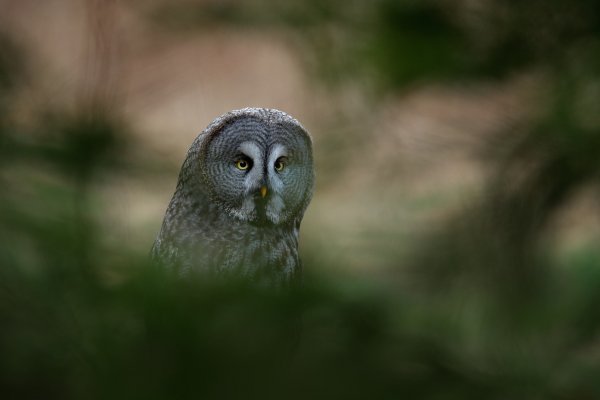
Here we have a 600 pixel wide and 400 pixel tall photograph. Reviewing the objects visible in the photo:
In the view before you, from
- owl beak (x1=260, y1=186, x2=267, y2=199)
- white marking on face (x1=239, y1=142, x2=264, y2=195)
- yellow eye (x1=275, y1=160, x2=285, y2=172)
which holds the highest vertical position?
yellow eye (x1=275, y1=160, x2=285, y2=172)

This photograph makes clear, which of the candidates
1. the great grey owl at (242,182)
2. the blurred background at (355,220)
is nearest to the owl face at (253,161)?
the great grey owl at (242,182)

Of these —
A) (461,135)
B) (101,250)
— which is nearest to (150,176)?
(101,250)

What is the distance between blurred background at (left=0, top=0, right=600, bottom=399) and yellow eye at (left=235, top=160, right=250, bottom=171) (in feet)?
5.30

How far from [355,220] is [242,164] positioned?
1.91 metres

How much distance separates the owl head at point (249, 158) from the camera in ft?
8.52

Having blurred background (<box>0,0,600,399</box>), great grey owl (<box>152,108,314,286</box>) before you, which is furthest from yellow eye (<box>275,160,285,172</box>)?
blurred background (<box>0,0,600,399</box>)

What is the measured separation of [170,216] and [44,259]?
7.51 ft

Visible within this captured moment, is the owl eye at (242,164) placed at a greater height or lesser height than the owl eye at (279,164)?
lesser

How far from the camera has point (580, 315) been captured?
693 mm

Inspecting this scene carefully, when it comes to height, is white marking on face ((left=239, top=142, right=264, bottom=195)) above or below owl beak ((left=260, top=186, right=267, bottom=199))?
above

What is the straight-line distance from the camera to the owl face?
260cm

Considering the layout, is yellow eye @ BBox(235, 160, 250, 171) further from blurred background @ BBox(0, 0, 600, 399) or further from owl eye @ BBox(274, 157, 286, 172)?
blurred background @ BBox(0, 0, 600, 399)

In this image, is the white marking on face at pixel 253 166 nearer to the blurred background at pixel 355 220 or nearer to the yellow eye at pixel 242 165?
the yellow eye at pixel 242 165

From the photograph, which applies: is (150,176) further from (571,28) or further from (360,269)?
(571,28)
